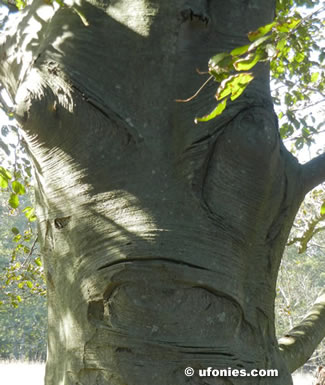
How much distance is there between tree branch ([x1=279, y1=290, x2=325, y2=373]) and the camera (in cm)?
250

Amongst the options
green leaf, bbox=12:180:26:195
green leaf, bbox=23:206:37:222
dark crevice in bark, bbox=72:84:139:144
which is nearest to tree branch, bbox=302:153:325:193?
dark crevice in bark, bbox=72:84:139:144

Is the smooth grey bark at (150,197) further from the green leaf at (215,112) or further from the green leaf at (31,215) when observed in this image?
the green leaf at (31,215)

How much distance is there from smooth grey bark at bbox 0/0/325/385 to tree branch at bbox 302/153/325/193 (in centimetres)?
4

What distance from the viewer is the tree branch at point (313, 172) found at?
2.10m

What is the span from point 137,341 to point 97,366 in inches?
6.8

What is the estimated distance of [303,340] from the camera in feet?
8.63

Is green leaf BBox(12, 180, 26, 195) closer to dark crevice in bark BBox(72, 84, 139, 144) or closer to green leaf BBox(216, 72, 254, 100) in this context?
dark crevice in bark BBox(72, 84, 139, 144)

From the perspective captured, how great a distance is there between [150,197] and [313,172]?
2.54 feet

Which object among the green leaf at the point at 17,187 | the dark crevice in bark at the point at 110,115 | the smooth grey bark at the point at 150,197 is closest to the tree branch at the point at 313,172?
the smooth grey bark at the point at 150,197

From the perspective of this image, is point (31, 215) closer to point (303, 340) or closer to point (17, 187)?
point (17, 187)

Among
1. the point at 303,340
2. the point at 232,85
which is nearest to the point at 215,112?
the point at 232,85

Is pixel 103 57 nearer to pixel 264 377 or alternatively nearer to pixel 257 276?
pixel 257 276

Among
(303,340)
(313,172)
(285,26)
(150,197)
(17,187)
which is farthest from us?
(303,340)

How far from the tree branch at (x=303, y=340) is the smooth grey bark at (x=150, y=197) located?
568mm
